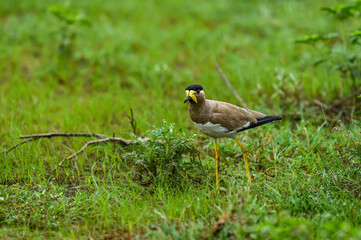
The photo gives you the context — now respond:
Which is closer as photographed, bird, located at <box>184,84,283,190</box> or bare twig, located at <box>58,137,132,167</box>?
bird, located at <box>184,84,283,190</box>

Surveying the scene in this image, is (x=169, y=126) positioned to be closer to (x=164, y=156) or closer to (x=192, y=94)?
(x=164, y=156)

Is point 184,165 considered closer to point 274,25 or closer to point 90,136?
point 90,136

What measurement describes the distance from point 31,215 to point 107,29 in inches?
215

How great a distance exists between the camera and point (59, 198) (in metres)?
3.69

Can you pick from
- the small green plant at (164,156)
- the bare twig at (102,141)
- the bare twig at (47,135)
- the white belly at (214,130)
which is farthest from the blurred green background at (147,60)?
the white belly at (214,130)

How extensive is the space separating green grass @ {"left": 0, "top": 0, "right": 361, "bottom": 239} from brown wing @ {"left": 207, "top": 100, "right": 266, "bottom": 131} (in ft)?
1.15

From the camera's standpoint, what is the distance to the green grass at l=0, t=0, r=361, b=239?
3.37 meters

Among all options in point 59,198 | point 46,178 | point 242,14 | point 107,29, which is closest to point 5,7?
point 107,29

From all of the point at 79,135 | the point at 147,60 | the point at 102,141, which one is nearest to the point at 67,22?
the point at 147,60

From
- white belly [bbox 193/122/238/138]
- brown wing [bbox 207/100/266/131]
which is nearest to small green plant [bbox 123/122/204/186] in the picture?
white belly [bbox 193/122/238/138]

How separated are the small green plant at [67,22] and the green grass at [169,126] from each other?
0.49ft

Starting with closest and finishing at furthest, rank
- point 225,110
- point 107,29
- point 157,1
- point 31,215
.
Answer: point 31,215 → point 225,110 → point 107,29 → point 157,1

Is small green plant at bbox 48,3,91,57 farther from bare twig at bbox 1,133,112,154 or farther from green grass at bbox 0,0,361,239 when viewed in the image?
bare twig at bbox 1,133,112,154

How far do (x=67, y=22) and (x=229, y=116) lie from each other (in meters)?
4.10
